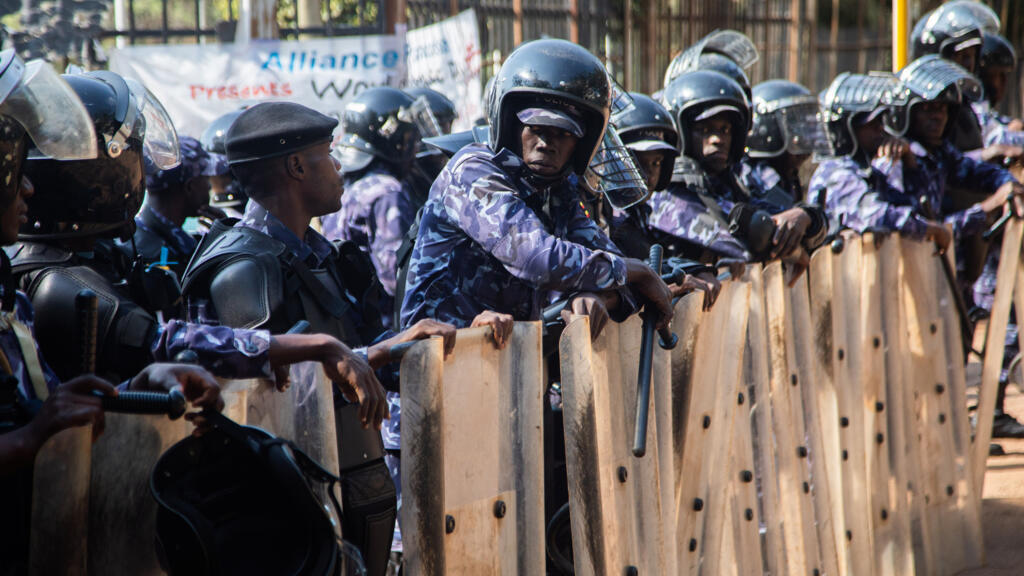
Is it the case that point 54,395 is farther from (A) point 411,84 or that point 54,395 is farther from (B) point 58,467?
(A) point 411,84

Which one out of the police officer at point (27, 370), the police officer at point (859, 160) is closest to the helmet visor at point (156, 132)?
the police officer at point (27, 370)

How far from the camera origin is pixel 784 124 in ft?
18.8

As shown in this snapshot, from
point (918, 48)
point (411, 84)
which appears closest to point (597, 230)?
point (411, 84)

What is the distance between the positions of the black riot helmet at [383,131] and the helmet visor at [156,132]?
8.33 ft

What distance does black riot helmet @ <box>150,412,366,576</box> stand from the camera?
2033 millimetres

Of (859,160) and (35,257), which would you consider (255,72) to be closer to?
(859,160)

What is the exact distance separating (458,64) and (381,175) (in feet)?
8.81

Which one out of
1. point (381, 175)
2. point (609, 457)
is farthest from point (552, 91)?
point (381, 175)

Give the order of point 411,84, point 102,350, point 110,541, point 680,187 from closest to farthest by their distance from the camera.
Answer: point 110,541 < point 102,350 < point 680,187 < point 411,84

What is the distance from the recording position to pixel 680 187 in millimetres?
4941

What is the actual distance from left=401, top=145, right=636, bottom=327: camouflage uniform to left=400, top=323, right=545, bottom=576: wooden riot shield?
29 centimetres

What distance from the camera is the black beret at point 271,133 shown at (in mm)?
3213

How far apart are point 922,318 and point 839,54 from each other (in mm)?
9906

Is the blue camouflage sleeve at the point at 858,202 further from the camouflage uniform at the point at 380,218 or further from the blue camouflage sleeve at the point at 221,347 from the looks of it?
the blue camouflage sleeve at the point at 221,347
